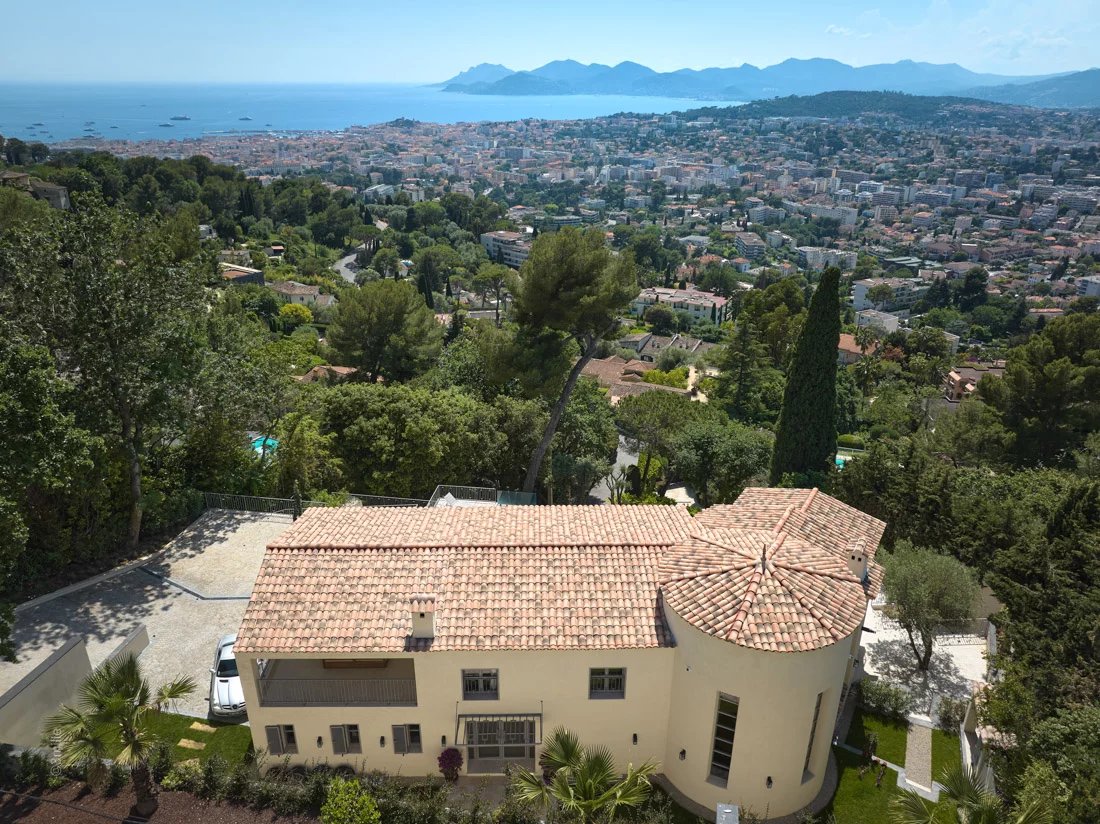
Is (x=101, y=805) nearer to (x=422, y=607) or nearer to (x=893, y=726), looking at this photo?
(x=422, y=607)

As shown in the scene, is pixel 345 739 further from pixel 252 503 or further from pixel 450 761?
pixel 252 503

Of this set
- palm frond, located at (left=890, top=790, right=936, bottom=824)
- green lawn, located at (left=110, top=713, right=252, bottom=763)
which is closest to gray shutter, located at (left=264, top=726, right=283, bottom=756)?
green lawn, located at (left=110, top=713, right=252, bottom=763)

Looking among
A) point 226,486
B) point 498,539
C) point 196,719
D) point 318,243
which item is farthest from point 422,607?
point 318,243

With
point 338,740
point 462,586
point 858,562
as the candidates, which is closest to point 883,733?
point 858,562

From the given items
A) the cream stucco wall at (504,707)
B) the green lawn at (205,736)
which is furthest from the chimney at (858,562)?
the green lawn at (205,736)

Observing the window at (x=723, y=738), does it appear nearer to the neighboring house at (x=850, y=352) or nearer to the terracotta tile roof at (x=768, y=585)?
the terracotta tile roof at (x=768, y=585)

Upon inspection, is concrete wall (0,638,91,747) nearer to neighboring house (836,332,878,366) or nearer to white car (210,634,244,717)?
white car (210,634,244,717)

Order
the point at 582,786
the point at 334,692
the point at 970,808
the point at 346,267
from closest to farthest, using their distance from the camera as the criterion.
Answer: the point at 970,808, the point at 582,786, the point at 334,692, the point at 346,267
